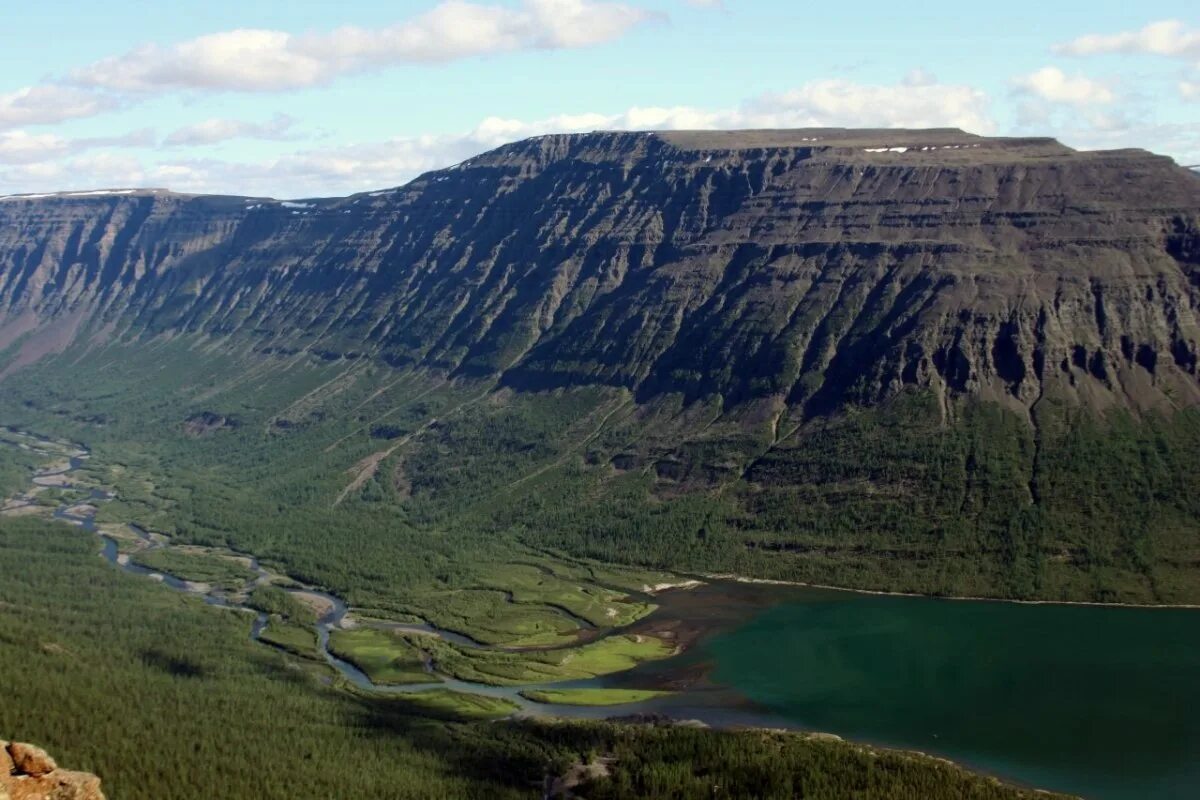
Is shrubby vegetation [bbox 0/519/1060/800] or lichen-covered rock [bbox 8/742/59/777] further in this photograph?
shrubby vegetation [bbox 0/519/1060/800]

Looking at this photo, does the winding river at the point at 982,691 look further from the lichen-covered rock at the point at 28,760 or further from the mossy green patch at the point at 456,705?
the lichen-covered rock at the point at 28,760

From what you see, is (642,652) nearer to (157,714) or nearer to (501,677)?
(501,677)

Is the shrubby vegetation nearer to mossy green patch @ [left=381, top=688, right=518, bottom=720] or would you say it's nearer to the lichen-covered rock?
mossy green patch @ [left=381, top=688, right=518, bottom=720]

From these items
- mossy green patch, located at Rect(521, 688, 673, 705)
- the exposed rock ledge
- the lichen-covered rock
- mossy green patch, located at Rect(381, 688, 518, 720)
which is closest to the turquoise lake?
mossy green patch, located at Rect(521, 688, 673, 705)

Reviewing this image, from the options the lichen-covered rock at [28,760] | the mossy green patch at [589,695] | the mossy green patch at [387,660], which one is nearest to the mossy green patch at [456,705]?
the mossy green patch at [589,695]

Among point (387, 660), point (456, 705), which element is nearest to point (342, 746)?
point (456, 705)

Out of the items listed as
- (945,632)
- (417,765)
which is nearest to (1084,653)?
(945,632)
